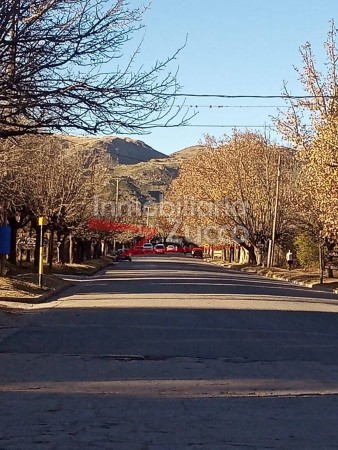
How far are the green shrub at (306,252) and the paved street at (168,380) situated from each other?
118ft

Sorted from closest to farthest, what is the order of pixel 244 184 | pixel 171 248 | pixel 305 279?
pixel 305 279, pixel 244 184, pixel 171 248

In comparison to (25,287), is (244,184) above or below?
above

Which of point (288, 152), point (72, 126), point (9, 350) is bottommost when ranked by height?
point (9, 350)

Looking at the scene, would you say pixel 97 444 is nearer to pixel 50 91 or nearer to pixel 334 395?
pixel 334 395

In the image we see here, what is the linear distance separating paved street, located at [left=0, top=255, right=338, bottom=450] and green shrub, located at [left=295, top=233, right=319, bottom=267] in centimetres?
3604

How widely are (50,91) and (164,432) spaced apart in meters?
7.13

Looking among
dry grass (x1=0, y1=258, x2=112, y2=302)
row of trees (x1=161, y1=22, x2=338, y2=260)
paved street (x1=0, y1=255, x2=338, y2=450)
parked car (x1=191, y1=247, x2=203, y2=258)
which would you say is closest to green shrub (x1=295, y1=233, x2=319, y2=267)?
row of trees (x1=161, y1=22, x2=338, y2=260)

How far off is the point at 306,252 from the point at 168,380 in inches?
1938

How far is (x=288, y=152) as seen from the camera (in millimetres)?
64625

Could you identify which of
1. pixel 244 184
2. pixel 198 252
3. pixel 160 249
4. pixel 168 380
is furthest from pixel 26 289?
pixel 160 249

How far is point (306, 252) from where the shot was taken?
59656mm

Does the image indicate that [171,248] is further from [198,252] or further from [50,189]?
[50,189]

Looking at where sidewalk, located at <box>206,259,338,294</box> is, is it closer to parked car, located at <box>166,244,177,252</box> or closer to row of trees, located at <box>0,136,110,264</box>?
row of trees, located at <box>0,136,110,264</box>

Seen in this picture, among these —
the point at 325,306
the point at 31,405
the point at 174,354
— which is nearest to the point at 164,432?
the point at 31,405
